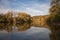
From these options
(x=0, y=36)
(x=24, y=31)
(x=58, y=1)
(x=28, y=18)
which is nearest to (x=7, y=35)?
(x=0, y=36)

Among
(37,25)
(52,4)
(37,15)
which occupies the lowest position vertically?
(37,25)

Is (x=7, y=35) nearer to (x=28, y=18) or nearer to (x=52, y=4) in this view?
(x=28, y=18)

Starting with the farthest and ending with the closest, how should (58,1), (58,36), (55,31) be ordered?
(58,1)
(55,31)
(58,36)

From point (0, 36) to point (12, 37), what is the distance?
367mm

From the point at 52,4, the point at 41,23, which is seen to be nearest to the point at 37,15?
the point at 41,23

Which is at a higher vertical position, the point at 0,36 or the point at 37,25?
the point at 37,25

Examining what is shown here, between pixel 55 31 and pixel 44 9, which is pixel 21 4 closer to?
pixel 44 9

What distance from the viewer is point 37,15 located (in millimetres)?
4426

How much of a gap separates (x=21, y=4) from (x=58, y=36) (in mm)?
1482

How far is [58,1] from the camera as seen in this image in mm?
4359

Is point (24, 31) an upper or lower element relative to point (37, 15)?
lower

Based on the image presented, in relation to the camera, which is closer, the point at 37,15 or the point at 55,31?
the point at 55,31

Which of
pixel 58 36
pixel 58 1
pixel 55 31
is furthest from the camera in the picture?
pixel 58 1

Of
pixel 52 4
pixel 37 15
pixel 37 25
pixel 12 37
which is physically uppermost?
pixel 52 4
